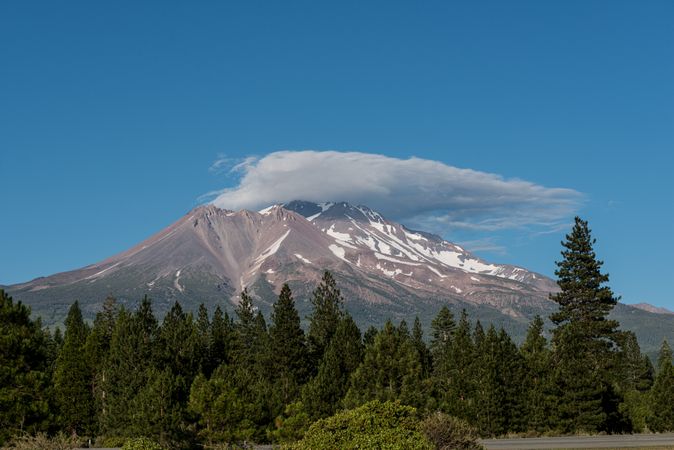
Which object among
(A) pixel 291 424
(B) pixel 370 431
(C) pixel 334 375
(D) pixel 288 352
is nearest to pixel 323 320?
(D) pixel 288 352

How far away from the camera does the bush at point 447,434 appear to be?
27.7m

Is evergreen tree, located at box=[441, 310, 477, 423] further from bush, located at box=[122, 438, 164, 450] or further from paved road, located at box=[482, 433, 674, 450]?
bush, located at box=[122, 438, 164, 450]

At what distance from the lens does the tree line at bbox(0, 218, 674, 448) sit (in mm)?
53844

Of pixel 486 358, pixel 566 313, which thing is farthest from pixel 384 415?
pixel 566 313

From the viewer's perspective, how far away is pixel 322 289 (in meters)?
112

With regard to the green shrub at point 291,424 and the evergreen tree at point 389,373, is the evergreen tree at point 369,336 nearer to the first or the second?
the green shrub at point 291,424

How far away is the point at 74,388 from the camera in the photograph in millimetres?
71125

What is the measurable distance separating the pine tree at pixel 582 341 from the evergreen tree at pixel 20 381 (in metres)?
40.3

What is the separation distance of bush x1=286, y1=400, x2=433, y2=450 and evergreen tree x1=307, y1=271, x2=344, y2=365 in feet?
222

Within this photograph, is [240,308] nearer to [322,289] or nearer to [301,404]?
[322,289]

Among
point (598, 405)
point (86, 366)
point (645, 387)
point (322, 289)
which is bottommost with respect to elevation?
point (645, 387)

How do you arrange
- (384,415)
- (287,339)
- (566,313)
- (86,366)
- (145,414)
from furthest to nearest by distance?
1. (287,339)
2. (566,313)
3. (86,366)
4. (145,414)
5. (384,415)

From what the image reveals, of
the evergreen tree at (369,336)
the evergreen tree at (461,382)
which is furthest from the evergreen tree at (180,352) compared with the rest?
the evergreen tree at (369,336)

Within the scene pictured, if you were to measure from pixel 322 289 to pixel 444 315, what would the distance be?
2561 cm
